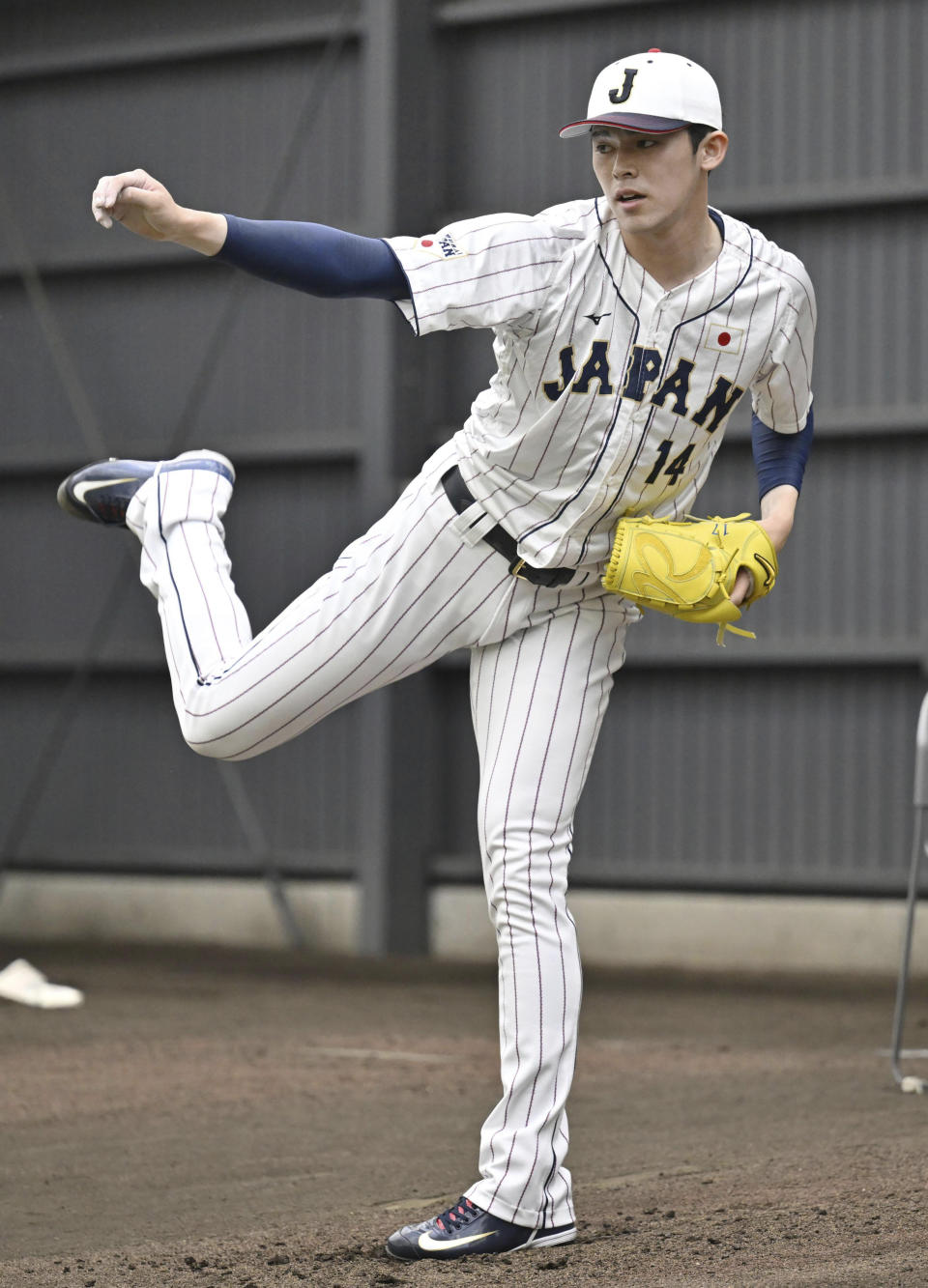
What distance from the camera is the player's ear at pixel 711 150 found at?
3.08 metres

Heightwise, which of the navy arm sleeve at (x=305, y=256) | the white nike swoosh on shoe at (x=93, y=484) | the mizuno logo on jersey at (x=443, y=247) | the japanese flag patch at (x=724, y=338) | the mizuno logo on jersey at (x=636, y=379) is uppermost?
the mizuno logo on jersey at (x=443, y=247)

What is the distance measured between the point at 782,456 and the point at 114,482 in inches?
57.5

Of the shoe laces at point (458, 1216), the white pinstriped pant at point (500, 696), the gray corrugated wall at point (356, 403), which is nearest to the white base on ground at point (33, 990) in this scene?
the gray corrugated wall at point (356, 403)

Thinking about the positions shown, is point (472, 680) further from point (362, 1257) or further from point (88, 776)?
point (88, 776)

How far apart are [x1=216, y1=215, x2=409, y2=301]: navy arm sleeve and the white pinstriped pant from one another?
524mm

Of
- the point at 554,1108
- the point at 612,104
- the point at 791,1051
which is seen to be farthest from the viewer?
the point at 791,1051

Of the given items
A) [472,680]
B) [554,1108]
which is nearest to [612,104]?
[472,680]

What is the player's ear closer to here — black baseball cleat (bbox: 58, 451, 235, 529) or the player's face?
the player's face

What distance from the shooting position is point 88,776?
1005cm

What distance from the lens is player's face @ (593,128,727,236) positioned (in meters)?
3.00

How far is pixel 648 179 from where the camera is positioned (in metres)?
3.00

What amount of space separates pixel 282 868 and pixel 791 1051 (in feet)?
13.1


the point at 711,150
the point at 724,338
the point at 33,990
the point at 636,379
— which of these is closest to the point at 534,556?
the point at 636,379

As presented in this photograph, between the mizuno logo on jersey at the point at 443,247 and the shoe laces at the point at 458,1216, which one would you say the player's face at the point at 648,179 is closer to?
the mizuno logo on jersey at the point at 443,247
